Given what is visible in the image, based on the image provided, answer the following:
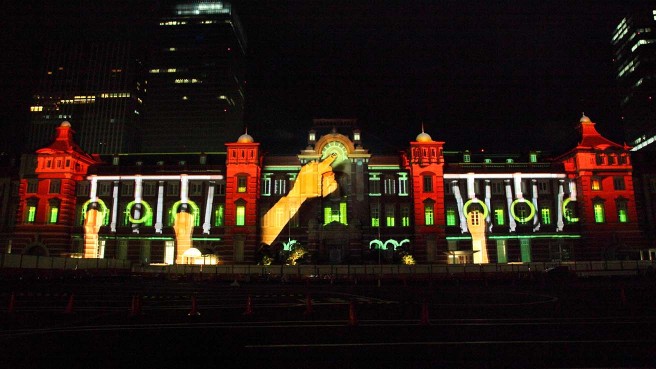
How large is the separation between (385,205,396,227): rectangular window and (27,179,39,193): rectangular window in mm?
45837

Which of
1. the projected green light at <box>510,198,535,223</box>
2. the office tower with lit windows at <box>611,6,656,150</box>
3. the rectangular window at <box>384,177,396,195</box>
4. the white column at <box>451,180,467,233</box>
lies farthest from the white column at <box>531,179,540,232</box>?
the office tower with lit windows at <box>611,6,656,150</box>

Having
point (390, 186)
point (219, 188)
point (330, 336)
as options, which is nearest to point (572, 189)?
point (390, 186)

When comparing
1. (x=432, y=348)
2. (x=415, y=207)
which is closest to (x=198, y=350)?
(x=432, y=348)

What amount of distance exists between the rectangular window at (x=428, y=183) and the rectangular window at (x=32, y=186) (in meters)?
50.5

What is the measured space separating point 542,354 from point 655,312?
456 inches

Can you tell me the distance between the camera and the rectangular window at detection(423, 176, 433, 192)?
62.4 meters

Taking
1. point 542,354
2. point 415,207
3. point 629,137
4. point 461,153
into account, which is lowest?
point 542,354

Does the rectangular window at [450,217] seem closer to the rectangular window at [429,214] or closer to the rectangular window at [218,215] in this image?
the rectangular window at [429,214]

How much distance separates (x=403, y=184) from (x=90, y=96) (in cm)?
11744

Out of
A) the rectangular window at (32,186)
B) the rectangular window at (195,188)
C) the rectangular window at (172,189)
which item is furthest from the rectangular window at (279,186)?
the rectangular window at (32,186)

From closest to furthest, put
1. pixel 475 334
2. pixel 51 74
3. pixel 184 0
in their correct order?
1. pixel 475 334
2. pixel 51 74
3. pixel 184 0

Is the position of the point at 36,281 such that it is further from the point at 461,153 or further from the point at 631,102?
the point at 631,102

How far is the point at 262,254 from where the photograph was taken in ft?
194

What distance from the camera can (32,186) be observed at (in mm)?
63375
